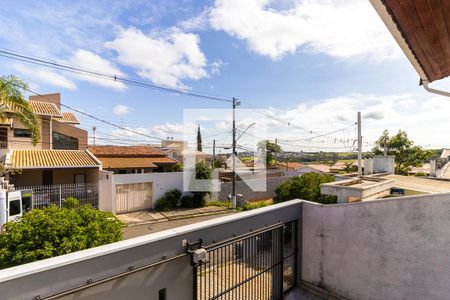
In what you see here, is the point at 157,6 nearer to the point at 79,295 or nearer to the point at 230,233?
the point at 230,233

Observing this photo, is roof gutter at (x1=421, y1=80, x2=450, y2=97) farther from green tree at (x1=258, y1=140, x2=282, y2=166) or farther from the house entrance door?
green tree at (x1=258, y1=140, x2=282, y2=166)

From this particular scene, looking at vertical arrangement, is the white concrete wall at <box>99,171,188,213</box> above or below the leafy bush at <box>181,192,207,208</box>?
above

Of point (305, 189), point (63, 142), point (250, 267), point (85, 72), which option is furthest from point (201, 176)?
point (250, 267)

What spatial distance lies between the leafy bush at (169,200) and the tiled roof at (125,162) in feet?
16.4

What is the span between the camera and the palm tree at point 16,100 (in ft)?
31.5

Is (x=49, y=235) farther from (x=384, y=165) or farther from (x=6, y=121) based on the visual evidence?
(x=384, y=165)

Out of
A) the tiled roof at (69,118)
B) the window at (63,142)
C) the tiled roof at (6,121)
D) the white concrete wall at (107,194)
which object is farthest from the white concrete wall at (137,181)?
the tiled roof at (69,118)

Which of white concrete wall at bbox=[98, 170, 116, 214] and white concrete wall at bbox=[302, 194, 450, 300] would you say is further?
white concrete wall at bbox=[98, 170, 116, 214]

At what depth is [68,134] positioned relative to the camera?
59.9 ft

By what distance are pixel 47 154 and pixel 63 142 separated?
10.2 feet

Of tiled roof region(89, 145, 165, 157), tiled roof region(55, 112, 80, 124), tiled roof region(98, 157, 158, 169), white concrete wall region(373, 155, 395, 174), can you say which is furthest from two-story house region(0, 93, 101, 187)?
white concrete wall region(373, 155, 395, 174)

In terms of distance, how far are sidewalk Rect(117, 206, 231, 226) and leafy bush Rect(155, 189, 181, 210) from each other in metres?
0.57

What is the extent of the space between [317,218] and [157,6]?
24.6ft

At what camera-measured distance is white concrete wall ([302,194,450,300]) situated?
140 inches
